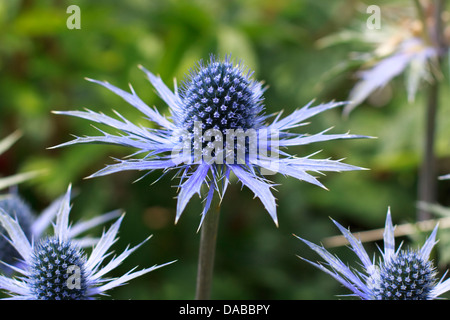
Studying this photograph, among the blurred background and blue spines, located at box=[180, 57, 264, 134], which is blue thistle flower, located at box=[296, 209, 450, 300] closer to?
blue spines, located at box=[180, 57, 264, 134]

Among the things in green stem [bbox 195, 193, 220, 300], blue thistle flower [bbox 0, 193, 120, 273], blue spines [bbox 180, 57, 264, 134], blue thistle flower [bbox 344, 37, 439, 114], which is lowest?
green stem [bbox 195, 193, 220, 300]

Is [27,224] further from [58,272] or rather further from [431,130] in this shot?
[431,130]

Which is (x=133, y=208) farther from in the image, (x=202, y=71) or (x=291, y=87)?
(x=202, y=71)

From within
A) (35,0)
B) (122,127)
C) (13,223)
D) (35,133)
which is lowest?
(13,223)

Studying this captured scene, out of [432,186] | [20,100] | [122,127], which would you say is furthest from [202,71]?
[20,100]

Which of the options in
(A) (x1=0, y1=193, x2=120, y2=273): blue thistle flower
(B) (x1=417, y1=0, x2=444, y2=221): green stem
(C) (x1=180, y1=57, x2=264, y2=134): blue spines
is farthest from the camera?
(B) (x1=417, y1=0, x2=444, y2=221): green stem

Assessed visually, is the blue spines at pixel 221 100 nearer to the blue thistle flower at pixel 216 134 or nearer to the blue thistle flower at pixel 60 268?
the blue thistle flower at pixel 216 134

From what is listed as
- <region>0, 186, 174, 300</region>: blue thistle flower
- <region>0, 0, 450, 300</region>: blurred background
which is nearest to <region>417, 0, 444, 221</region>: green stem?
<region>0, 0, 450, 300</region>: blurred background
